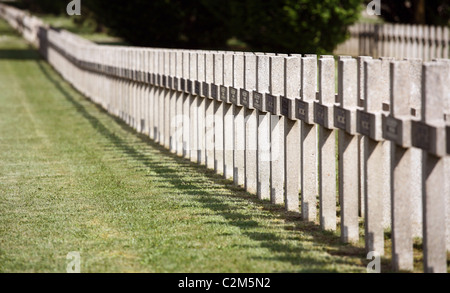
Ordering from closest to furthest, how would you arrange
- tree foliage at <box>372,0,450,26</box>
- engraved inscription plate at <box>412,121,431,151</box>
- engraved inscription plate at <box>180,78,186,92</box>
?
engraved inscription plate at <box>412,121,431,151</box>
engraved inscription plate at <box>180,78,186,92</box>
tree foliage at <box>372,0,450,26</box>

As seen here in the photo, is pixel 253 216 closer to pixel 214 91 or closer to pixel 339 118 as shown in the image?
pixel 339 118

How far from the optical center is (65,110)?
2109cm

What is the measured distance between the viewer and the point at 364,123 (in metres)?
7.07

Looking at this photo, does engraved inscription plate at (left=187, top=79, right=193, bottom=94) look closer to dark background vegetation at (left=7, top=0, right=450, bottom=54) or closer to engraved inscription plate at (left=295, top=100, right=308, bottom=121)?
engraved inscription plate at (left=295, top=100, right=308, bottom=121)

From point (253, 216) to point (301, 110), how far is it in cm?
104

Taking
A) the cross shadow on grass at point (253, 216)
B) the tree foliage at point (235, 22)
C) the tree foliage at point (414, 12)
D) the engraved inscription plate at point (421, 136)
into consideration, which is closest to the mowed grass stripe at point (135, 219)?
the cross shadow on grass at point (253, 216)

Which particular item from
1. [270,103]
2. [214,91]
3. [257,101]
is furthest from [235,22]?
[270,103]

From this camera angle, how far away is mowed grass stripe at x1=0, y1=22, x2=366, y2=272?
7070mm

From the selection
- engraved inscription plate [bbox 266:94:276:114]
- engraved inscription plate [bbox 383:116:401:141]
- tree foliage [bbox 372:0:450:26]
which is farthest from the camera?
tree foliage [bbox 372:0:450:26]

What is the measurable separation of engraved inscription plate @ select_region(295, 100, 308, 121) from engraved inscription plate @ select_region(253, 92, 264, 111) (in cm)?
105

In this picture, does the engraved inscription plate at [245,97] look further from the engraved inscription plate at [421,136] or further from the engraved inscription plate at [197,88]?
the engraved inscription plate at [421,136]

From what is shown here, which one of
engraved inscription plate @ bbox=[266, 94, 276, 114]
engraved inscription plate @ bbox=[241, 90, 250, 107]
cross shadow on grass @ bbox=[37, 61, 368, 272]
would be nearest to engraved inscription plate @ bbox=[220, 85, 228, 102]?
engraved inscription plate @ bbox=[241, 90, 250, 107]

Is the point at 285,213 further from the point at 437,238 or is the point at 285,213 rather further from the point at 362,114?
the point at 437,238
